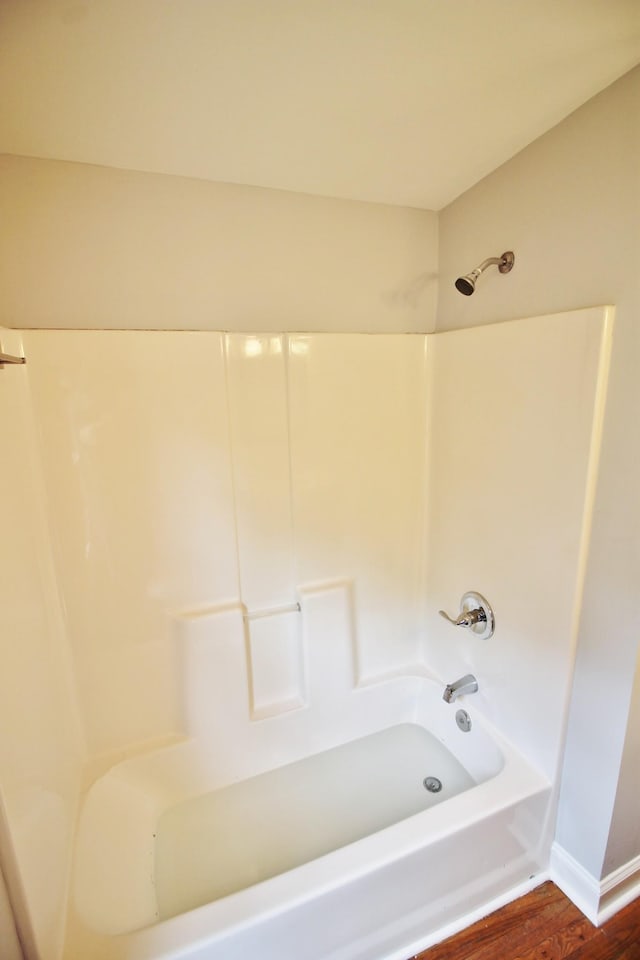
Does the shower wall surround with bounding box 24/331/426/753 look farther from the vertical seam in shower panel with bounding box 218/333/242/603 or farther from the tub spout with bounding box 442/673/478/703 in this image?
the tub spout with bounding box 442/673/478/703

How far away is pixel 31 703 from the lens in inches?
41.1

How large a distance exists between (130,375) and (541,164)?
142 centimetres

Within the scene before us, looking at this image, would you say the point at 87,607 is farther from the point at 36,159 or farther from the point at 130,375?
the point at 36,159

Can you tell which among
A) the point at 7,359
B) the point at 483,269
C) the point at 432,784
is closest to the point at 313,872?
the point at 432,784

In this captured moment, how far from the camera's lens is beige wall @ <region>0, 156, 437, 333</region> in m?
1.25

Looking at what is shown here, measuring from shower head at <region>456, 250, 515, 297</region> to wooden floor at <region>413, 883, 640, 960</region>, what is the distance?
195 cm

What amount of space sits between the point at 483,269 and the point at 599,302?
1.23 feet

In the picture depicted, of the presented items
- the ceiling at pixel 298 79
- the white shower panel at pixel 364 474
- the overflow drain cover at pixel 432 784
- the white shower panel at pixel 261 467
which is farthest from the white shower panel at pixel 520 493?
the white shower panel at pixel 261 467

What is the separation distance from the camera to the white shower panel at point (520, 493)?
1121mm

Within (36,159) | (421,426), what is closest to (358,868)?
(421,426)

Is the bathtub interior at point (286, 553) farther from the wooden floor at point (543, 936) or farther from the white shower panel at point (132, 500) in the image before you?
the wooden floor at point (543, 936)

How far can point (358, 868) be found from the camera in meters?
1.06

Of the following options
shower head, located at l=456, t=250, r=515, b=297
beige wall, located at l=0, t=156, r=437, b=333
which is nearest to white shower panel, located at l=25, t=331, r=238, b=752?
beige wall, located at l=0, t=156, r=437, b=333

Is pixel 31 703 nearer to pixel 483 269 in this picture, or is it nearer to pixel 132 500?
pixel 132 500
